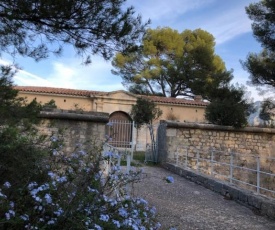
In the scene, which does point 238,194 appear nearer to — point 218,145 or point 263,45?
point 218,145

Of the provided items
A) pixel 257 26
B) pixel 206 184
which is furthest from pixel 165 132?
pixel 257 26

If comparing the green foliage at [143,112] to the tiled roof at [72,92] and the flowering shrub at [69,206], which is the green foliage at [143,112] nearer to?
the tiled roof at [72,92]

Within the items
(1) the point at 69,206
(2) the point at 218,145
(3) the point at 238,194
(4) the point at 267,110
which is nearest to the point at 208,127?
(2) the point at 218,145

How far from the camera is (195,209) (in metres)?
5.36

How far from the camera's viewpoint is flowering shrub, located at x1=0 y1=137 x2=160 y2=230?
2047 millimetres

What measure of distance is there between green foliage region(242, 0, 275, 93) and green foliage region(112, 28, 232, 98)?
847 centimetres

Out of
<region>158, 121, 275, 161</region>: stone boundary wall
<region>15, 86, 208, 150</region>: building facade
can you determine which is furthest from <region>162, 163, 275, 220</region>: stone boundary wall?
<region>15, 86, 208, 150</region>: building facade

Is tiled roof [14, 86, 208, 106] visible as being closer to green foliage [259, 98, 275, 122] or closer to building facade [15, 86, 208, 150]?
building facade [15, 86, 208, 150]

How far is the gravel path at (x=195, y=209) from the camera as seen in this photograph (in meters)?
4.49

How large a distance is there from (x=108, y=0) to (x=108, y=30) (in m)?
0.39

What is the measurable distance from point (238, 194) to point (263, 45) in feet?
35.6

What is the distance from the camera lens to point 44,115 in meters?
7.86

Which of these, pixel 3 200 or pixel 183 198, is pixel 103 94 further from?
pixel 3 200

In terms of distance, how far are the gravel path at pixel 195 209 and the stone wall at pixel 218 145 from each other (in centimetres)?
306
